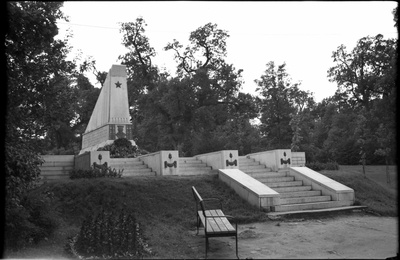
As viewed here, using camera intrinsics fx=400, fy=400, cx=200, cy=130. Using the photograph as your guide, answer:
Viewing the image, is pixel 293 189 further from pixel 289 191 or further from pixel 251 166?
pixel 251 166

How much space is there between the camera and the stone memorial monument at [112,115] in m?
19.3

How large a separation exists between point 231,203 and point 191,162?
569 cm

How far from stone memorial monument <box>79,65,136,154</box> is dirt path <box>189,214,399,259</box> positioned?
1095cm

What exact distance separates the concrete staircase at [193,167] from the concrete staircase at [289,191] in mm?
1506

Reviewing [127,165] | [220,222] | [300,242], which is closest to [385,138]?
[300,242]

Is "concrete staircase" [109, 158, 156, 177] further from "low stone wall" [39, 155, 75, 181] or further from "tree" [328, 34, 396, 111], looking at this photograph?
"tree" [328, 34, 396, 111]

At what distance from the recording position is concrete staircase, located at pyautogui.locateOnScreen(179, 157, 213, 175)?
15.7 metres

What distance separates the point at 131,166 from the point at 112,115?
4.42 m

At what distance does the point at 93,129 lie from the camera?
2114 cm

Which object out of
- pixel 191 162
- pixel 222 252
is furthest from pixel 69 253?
pixel 191 162

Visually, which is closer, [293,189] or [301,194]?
[301,194]

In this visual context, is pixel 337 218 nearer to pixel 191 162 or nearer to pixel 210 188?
pixel 210 188

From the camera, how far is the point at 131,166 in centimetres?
1605

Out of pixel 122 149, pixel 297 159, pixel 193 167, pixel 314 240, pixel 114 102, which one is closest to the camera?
pixel 314 240
